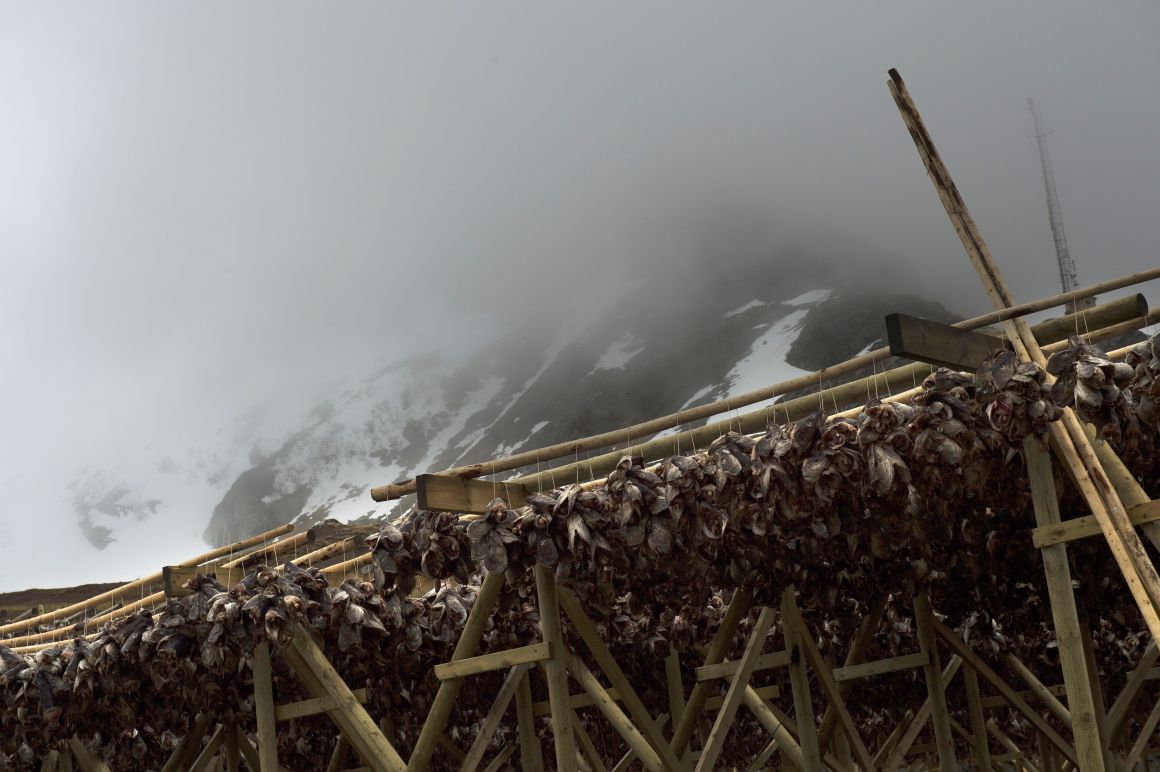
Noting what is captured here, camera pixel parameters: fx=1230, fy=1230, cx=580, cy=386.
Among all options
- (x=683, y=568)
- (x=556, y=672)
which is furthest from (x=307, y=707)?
(x=683, y=568)

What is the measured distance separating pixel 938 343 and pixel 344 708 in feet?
18.8

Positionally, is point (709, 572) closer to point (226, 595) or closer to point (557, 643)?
point (557, 643)

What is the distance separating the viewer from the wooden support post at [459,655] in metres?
9.68

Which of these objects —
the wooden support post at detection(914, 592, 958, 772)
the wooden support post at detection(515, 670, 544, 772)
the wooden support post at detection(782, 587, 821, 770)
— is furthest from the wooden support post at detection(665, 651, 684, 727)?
the wooden support post at detection(782, 587, 821, 770)

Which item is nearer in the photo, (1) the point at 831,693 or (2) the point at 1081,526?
(2) the point at 1081,526

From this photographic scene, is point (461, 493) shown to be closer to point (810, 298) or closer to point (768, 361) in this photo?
point (768, 361)

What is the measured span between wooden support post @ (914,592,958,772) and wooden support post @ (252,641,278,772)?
6175 millimetres

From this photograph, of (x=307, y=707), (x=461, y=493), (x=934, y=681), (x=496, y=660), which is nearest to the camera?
(x=461, y=493)

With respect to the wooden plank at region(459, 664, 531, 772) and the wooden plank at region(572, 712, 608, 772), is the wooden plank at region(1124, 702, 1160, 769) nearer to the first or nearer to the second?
the wooden plank at region(572, 712, 608, 772)

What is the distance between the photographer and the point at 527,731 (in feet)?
37.7

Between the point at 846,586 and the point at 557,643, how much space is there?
3683 mm

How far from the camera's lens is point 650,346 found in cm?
14125

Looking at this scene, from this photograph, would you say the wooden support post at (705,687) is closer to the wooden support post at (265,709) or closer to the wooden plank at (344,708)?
the wooden plank at (344,708)

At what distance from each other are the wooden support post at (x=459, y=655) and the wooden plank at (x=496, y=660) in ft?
0.24
